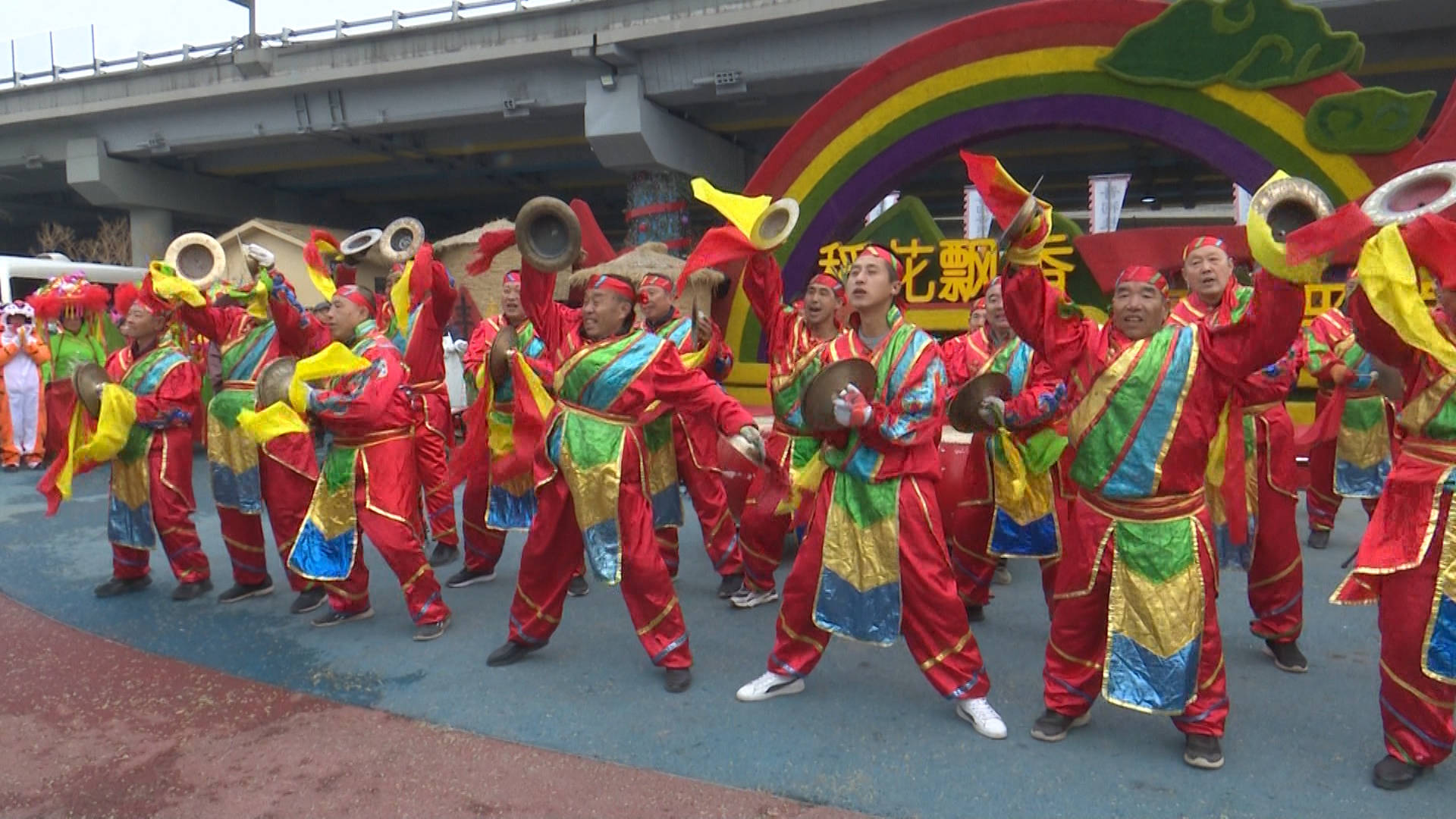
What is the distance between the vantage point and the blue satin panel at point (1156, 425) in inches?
118

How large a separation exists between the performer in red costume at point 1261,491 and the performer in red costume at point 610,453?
1914mm

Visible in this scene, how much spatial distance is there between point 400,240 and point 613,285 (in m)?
1.80

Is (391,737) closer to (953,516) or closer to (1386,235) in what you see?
(953,516)

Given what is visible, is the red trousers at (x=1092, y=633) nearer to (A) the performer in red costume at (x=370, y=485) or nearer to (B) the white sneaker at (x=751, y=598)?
(B) the white sneaker at (x=751, y=598)

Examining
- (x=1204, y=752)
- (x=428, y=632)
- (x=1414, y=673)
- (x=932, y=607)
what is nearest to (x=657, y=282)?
(x=428, y=632)

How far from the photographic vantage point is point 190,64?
53.7 feet

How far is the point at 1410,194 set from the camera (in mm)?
2617

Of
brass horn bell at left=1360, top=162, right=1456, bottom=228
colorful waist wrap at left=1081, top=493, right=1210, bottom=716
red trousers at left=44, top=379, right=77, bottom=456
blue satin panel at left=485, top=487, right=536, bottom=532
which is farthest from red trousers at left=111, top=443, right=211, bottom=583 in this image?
red trousers at left=44, top=379, right=77, bottom=456

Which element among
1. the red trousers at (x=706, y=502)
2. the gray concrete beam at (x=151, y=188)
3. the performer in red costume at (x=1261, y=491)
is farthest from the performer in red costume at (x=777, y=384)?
the gray concrete beam at (x=151, y=188)

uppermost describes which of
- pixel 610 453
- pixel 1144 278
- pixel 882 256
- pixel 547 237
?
pixel 547 237

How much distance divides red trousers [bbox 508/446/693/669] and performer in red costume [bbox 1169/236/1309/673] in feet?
7.02

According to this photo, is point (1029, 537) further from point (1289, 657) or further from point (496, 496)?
point (496, 496)

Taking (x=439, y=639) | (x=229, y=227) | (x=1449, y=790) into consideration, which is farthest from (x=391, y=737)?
(x=229, y=227)

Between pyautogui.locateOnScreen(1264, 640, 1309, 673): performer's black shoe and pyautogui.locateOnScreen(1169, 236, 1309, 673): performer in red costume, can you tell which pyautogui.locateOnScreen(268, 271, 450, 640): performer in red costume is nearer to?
pyautogui.locateOnScreen(1169, 236, 1309, 673): performer in red costume
